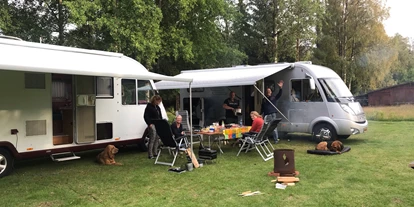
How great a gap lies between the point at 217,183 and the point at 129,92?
3.61m

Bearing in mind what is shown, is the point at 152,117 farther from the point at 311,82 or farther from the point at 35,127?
the point at 311,82

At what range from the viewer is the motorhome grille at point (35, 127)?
597 centimetres

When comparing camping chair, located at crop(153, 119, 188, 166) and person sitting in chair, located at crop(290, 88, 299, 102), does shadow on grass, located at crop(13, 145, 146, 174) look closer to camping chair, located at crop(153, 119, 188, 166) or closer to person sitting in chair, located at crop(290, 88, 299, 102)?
camping chair, located at crop(153, 119, 188, 166)

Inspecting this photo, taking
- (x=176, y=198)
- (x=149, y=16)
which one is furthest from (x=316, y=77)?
(x=149, y=16)

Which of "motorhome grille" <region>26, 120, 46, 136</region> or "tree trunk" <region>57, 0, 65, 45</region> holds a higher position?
"tree trunk" <region>57, 0, 65, 45</region>

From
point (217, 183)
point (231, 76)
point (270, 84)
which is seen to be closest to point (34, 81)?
point (217, 183)

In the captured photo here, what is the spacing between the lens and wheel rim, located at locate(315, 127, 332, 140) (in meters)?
8.71

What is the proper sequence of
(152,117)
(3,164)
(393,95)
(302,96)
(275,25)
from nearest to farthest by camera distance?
1. (3,164)
2. (152,117)
3. (302,96)
4. (275,25)
5. (393,95)

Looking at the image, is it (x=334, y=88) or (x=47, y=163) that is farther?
(x=334, y=88)

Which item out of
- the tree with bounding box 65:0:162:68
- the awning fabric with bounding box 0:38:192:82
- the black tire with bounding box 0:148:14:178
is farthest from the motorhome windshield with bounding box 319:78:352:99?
the tree with bounding box 65:0:162:68

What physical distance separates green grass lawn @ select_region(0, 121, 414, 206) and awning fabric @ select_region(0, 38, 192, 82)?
1738 mm

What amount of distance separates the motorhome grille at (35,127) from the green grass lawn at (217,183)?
29.0 inches

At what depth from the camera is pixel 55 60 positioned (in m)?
5.51

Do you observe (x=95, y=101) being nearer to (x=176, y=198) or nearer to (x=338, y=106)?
(x=176, y=198)
